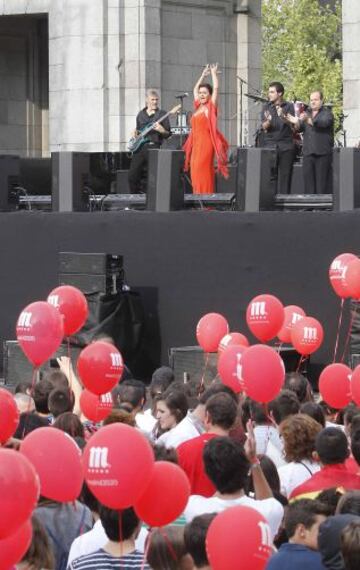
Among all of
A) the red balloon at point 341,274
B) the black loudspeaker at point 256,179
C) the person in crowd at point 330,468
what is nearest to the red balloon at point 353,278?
the red balloon at point 341,274

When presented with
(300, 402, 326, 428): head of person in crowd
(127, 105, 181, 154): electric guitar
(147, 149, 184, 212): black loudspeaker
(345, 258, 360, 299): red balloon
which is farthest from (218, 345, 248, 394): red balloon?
(127, 105, 181, 154): electric guitar

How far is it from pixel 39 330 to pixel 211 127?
9.83 metres

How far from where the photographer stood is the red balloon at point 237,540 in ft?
17.9

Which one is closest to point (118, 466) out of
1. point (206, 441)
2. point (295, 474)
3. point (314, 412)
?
point (206, 441)

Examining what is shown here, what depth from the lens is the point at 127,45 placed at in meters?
24.1

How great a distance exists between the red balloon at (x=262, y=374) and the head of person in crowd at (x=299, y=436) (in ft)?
2.28

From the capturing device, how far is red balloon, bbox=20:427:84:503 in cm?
642

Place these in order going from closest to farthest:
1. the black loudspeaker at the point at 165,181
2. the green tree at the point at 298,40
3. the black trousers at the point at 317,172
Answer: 1. the black loudspeaker at the point at 165,181
2. the black trousers at the point at 317,172
3. the green tree at the point at 298,40

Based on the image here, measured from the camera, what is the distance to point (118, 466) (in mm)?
6016

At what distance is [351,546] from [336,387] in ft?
16.9

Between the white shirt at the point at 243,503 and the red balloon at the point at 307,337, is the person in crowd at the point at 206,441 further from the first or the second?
the red balloon at the point at 307,337

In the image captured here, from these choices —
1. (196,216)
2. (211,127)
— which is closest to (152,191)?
(196,216)

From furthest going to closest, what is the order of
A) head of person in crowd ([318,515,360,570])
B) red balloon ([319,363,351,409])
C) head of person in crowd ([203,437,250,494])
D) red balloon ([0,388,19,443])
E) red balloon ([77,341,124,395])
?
red balloon ([319,363,351,409])
red balloon ([77,341,124,395])
red balloon ([0,388,19,443])
head of person in crowd ([203,437,250,494])
head of person in crowd ([318,515,360,570])

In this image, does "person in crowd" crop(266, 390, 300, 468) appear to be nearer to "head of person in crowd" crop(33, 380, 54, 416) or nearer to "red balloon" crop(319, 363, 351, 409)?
"red balloon" crop(319, 363, 351, 409)
